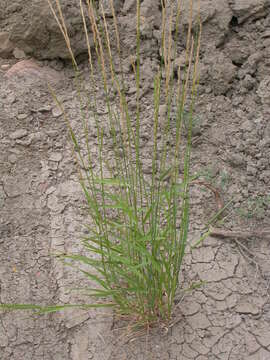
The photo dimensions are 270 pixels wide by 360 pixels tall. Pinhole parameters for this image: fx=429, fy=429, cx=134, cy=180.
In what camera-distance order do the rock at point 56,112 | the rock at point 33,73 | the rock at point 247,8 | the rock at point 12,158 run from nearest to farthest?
the rock at point 12,158 → the rock at point 247,8 → the rock at point 56,112 → the rock at point 33,73

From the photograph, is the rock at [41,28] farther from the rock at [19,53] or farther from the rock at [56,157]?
the rock at [56,157]

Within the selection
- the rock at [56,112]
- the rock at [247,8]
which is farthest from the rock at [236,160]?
the rock at [56,112]

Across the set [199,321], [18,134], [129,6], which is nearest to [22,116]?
[18,134]

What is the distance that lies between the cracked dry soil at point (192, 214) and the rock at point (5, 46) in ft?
0.18

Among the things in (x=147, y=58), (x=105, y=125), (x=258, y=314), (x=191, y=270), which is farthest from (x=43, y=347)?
(x=147, y=58)

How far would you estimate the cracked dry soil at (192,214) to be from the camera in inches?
71.7

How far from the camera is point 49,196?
2.38 meters

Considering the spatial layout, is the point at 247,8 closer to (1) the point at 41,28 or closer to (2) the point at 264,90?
(2) the point at 264,90

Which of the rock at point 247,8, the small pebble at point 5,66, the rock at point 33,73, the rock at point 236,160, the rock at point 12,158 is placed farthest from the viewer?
the small pebble at point 5,66

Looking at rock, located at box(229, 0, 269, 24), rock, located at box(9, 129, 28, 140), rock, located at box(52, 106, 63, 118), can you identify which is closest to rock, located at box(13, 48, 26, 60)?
rock, located at box(52, 106, 63, 118)

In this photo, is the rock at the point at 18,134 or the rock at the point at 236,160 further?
the rock at the point at 18,134

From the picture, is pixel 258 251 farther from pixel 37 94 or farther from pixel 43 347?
pixel 37 94

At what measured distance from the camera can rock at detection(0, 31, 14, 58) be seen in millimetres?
2971

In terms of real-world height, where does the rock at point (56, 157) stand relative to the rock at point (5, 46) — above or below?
below
